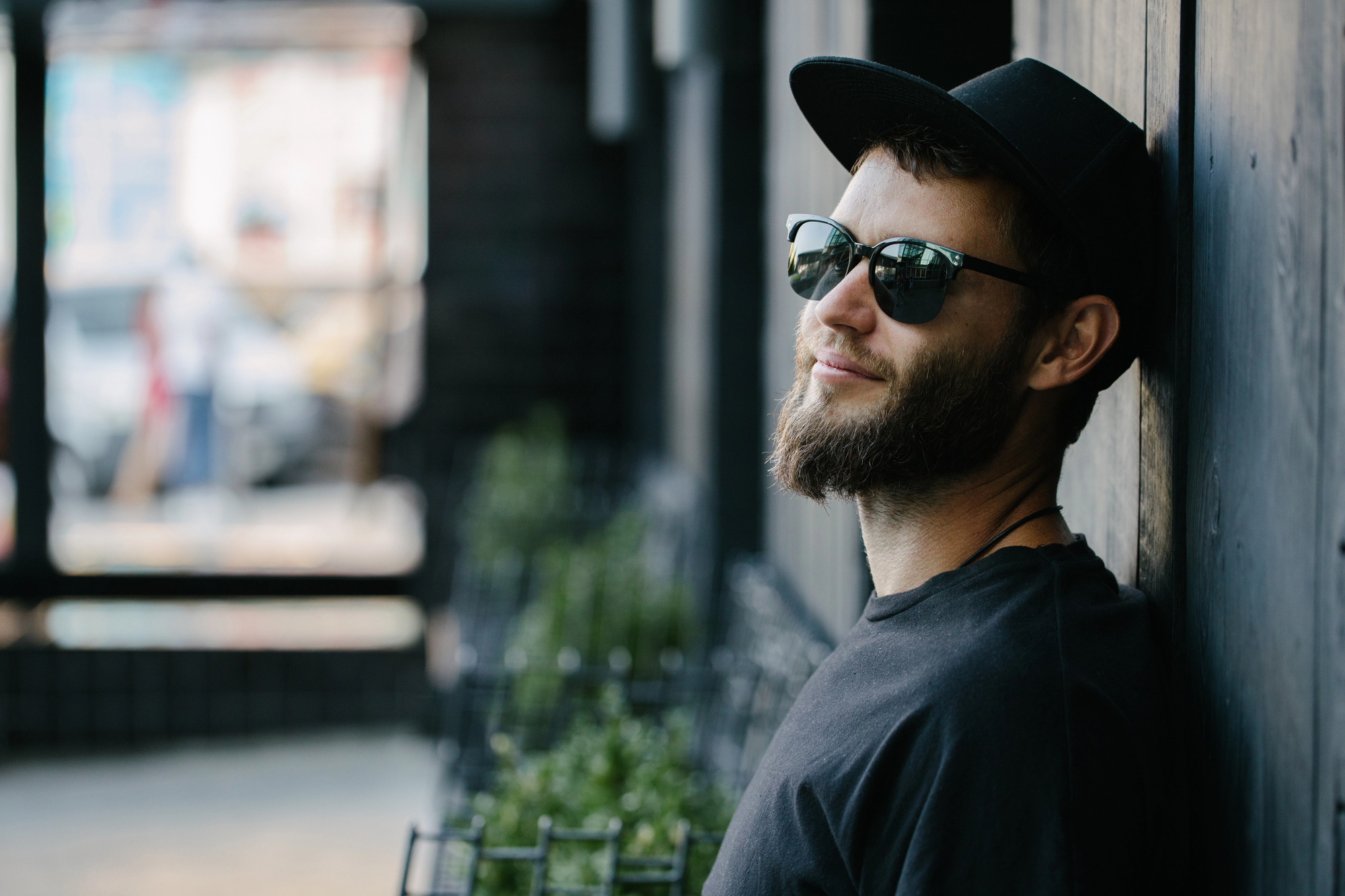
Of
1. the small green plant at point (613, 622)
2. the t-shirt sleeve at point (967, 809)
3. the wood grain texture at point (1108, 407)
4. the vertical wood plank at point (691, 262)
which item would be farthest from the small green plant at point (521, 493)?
the t-shirt sleeve at point (967, 809)

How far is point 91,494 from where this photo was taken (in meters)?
6.88

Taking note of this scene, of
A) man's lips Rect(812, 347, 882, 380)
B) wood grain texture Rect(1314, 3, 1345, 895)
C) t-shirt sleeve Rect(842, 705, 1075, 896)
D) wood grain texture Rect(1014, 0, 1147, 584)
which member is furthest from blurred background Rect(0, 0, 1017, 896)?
wood grain texture Rect(1314, 3, 1345, 895)

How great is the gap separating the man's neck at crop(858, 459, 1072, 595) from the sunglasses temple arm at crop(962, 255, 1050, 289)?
179mm

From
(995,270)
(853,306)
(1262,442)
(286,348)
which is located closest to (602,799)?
(853,306)

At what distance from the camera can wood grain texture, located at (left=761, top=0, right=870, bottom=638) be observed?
8.19 feet

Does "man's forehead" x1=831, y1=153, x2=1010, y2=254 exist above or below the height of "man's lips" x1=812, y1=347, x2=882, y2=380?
above

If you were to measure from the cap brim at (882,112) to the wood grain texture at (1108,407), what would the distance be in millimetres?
263

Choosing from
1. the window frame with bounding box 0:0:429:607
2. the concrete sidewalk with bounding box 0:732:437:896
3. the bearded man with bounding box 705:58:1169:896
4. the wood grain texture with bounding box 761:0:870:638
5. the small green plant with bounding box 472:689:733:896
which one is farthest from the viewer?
the window frame with bounding box 0:0:429:607

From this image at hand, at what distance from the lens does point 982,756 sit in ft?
3.26

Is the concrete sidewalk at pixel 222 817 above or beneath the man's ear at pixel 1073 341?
beneath

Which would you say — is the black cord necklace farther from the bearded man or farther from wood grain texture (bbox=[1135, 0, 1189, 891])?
wood grain texture (bbox=[1135, 0, 1189, 891])

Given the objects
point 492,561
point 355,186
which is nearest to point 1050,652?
point 492,561

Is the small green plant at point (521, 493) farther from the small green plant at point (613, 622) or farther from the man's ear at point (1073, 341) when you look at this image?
the man's ear at point (1073, 341)

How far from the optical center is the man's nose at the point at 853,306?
4.10 feet
